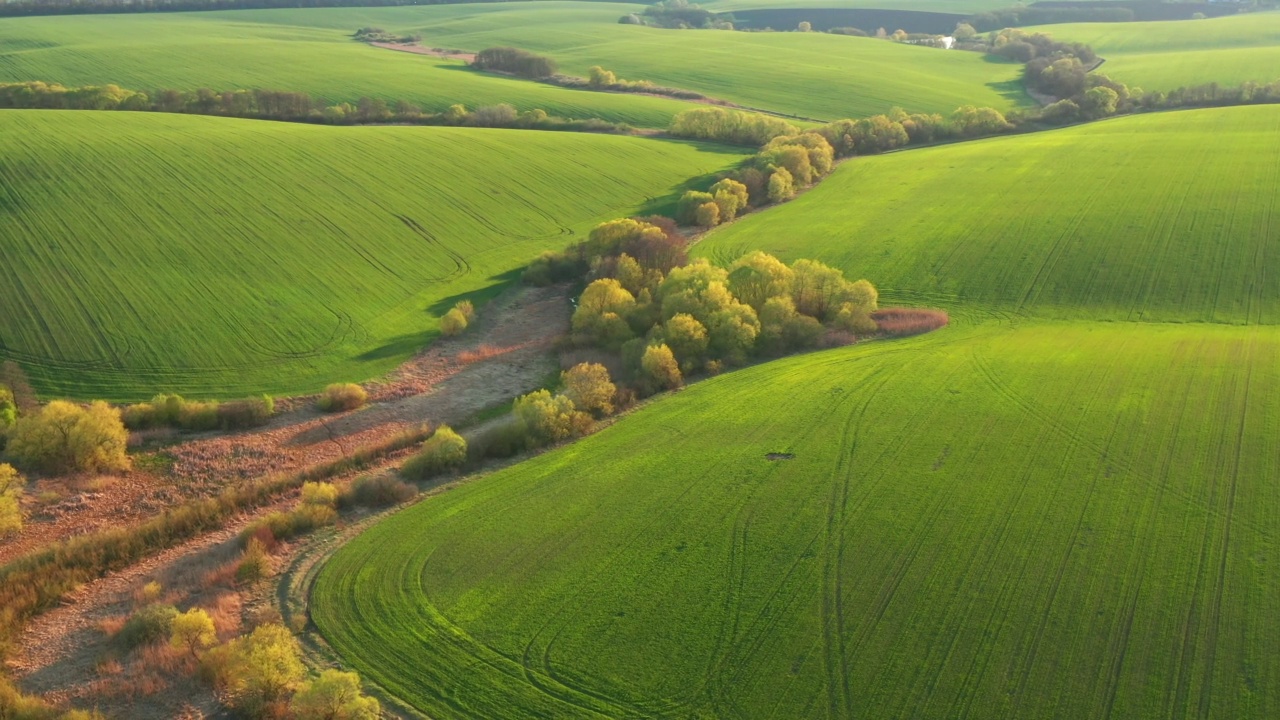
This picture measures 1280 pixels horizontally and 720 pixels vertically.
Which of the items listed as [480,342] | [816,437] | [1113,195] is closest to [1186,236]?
[1113,195]

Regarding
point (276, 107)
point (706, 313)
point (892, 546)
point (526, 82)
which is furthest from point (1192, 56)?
point (892, 546)

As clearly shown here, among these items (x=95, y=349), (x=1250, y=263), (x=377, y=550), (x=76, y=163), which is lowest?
(x=377, y=550)

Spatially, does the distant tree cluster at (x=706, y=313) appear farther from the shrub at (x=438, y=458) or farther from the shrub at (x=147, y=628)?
the shrub at (x=147, y=628)

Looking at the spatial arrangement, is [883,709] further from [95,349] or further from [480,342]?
[95,349]

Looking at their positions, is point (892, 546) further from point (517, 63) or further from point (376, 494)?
point (517, 63)

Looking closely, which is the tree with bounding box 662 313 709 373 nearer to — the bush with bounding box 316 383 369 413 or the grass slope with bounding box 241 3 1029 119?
the bush with bounding box 316 383 369 413

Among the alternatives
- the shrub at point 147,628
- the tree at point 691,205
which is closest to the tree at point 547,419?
the shrub at point 147,628
